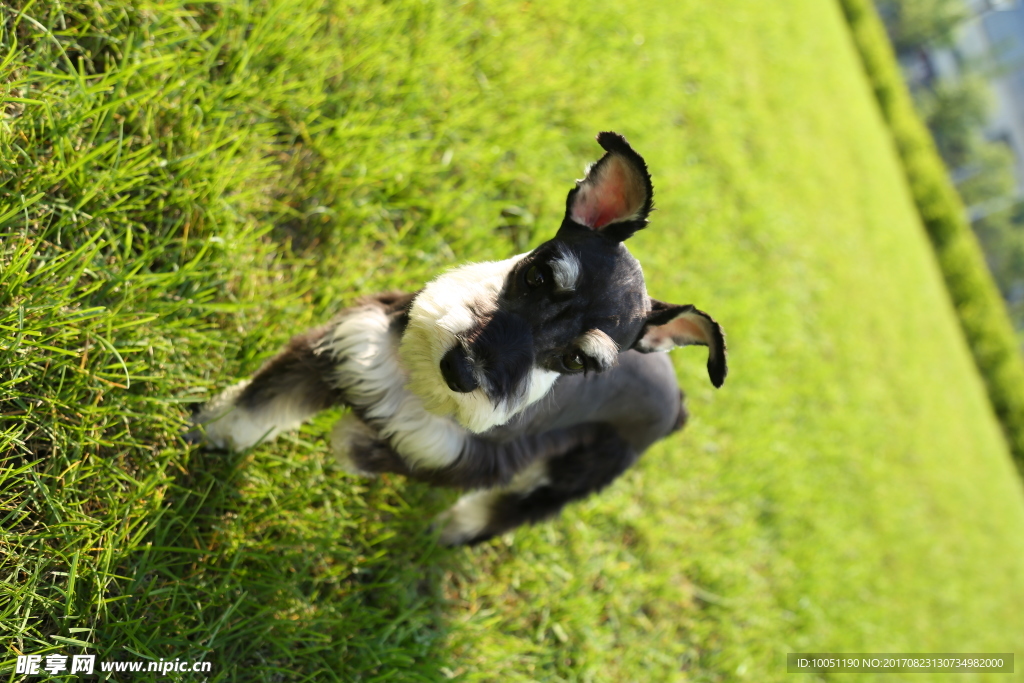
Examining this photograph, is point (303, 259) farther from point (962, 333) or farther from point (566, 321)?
point (962, 333)

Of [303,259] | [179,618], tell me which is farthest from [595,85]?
[179,618]

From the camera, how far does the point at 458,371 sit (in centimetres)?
172

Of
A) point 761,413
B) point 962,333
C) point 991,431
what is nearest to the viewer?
point 761,413

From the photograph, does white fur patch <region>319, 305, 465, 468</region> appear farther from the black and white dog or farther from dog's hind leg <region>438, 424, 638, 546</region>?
dog's hind leg <region>438, 424, 638, 546</region>

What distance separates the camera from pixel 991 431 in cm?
1073

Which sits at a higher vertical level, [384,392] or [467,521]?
[384,392]

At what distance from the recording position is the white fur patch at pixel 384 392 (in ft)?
6.86

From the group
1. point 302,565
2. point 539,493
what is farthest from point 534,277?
point 302,565

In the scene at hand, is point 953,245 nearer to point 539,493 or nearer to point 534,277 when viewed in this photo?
point 539,493

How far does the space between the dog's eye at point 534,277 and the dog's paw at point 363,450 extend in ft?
2.41

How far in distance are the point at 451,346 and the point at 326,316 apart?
114cm

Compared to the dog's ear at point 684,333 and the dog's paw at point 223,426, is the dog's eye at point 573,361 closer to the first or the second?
the dog's ear at point 684,333

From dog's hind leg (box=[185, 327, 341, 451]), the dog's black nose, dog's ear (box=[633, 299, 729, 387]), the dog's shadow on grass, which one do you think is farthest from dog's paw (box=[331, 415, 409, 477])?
dog's ear (box=[633, 299, 729, 387])

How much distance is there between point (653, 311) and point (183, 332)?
5.31 ft
